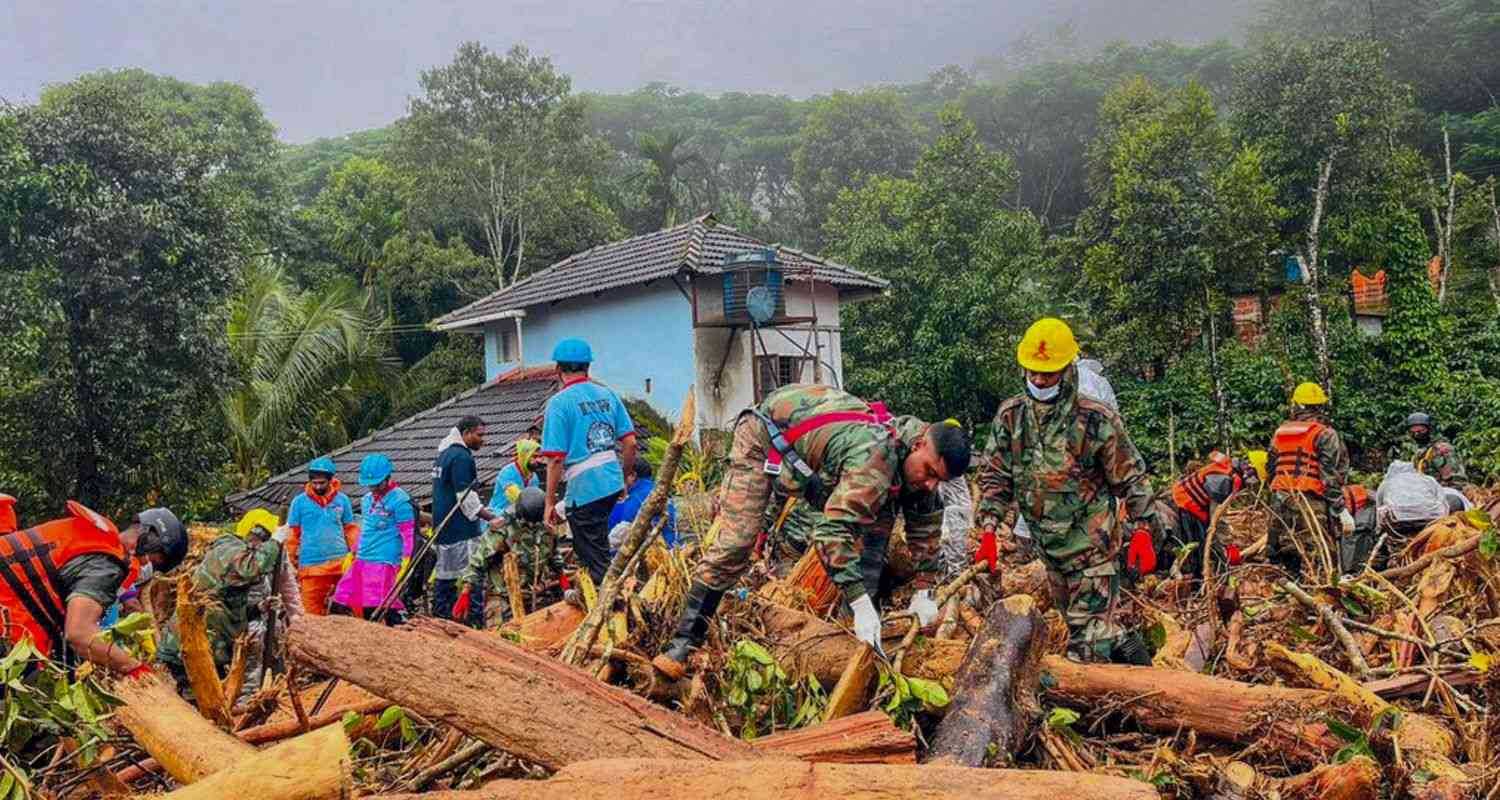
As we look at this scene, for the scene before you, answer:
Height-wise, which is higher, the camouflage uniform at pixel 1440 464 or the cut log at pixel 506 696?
the cut log at pixel 506 696

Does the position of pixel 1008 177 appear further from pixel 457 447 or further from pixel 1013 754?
pixel 1013 754

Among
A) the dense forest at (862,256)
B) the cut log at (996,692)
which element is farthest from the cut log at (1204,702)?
the dense forest at (862,256)

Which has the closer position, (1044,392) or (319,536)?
(1044,392)

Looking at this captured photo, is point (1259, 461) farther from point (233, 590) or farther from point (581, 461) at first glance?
point (233, 590)

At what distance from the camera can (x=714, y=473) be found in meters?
14.3

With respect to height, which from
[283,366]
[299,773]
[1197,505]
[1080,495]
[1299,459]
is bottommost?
[1197,505]

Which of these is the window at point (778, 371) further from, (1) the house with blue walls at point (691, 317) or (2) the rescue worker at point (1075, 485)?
(2) the rescue worker at point (1075, 485)

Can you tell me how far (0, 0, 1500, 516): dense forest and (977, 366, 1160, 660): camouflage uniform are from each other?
6.94 meters

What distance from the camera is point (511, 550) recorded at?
700 cm

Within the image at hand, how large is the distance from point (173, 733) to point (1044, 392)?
3623 millimetres

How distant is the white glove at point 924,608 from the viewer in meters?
4.25

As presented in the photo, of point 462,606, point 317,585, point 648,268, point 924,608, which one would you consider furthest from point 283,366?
point 924,608

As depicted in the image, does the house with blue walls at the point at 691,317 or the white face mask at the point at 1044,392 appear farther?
the house with blue walls at the point at 691,317

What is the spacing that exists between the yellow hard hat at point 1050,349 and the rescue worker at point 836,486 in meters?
0.59
